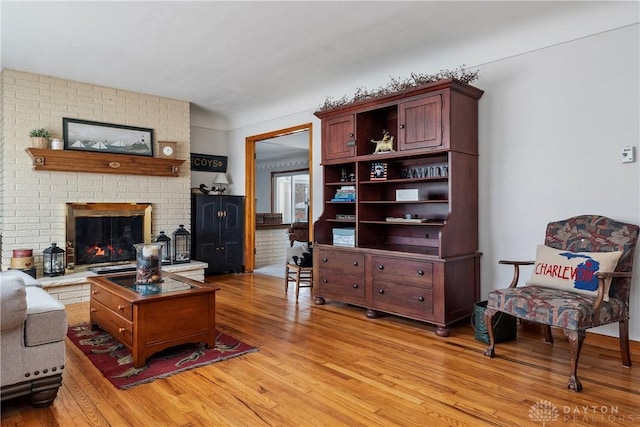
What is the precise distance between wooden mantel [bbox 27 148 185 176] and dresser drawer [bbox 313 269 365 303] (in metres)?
2.95

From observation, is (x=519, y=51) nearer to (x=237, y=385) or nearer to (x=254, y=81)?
(x=254, y=81)

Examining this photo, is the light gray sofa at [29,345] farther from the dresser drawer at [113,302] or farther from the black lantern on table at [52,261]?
the black lantern on table at [52,261]

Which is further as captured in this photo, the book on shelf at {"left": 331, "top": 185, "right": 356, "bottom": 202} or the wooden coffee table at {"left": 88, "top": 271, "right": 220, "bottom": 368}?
the book on shelf at {"left": 331, "top": 185, "right": 356, "bottom": 202}

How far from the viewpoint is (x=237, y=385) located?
2.41m

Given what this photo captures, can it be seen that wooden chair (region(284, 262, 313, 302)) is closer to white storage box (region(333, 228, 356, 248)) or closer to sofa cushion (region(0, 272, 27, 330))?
white storage box (region(333, 228, 356, 248))

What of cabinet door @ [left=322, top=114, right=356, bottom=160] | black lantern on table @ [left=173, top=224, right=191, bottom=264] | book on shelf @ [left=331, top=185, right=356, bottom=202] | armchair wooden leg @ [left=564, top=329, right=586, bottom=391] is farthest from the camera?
black lantern on table @ [left=173, top=224, right=191, bottom=264]

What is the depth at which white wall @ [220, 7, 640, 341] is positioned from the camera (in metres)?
3.07

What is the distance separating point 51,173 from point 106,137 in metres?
0.82

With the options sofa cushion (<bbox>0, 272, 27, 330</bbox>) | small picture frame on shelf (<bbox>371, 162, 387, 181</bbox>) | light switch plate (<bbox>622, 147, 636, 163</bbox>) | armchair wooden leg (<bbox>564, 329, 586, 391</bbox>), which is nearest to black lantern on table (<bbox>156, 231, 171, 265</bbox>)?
small picture frame on shelf (<bbox>371, 162, 387, 181</bbox>)

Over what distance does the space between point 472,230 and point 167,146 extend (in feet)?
14.3

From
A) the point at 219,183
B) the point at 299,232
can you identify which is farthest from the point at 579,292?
the point at 219,183

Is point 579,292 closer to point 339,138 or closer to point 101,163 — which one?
point 339,138

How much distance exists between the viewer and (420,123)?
12.0 feet

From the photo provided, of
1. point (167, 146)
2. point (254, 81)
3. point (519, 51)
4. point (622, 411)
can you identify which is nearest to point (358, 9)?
point (519, 51)
